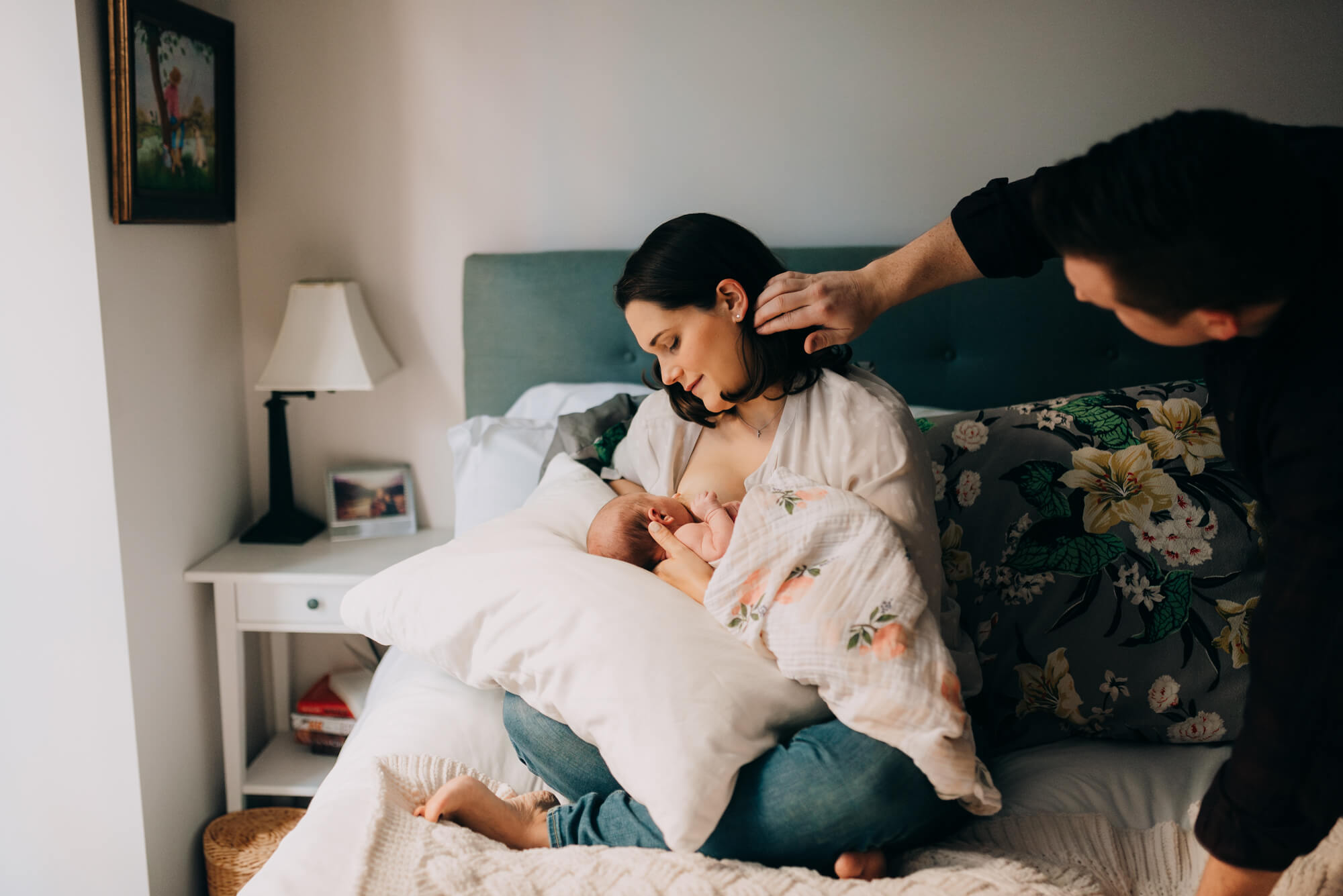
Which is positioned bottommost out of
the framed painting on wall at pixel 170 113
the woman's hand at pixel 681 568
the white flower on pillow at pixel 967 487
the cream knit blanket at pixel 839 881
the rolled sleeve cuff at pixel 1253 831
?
the cream knit blanket at pixel 839 881

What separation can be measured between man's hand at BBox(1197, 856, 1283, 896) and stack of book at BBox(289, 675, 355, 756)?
172 centimetres

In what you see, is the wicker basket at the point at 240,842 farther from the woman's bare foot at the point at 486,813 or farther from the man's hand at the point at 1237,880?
the man's hand at the point at 1237,880

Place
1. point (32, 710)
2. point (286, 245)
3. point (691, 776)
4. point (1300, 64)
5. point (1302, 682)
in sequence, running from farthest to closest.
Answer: point (286, 245), point (1300, 64), point (32, 710), point (691, 776), point (1302, 682)

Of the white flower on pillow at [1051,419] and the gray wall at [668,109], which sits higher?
the gray wall at [668,109]

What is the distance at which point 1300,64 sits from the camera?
77.0 inches

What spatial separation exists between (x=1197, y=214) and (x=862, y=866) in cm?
75

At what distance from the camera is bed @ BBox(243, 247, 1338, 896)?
39.0 inches

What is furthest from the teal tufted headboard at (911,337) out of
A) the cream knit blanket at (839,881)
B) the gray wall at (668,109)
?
the cream knit blanket at (839,881)

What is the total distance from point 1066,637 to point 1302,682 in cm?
61

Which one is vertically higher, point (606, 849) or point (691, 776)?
point (691, 776)

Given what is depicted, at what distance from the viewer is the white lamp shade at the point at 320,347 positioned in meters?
1.92

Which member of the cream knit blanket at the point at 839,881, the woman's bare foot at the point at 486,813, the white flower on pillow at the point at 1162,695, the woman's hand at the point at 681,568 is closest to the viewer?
the cream knit blanket at the point at 839,881

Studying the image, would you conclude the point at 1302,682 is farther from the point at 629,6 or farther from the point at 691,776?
the point at 629,6

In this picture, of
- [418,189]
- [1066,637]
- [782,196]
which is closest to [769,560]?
[1066,637]
